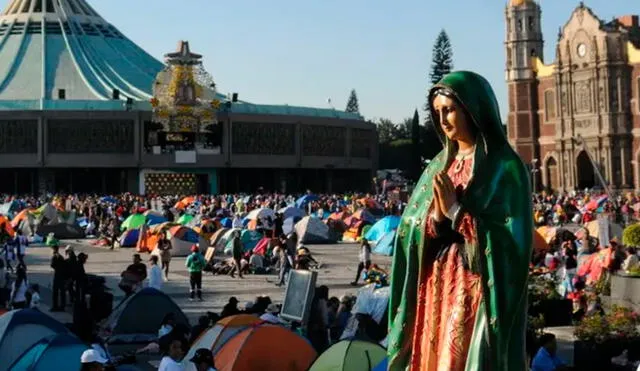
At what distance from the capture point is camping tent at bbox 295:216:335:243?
3011cm

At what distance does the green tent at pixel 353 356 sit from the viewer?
909 centimetres

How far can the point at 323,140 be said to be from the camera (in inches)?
2685

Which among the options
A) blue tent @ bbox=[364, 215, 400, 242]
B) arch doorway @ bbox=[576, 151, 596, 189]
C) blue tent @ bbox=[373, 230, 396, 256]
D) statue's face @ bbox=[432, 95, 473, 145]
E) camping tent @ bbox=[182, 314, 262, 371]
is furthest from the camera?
arch doorway @ bbox=[576, 151, 596, 189]

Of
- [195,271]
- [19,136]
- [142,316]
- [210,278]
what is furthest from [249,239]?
[19,136]

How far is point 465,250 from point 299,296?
26.0ft

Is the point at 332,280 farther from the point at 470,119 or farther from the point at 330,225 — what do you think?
the point at 470,119

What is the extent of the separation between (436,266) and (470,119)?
64 centimetres

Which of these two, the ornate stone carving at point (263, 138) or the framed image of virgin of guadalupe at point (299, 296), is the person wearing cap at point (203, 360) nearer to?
the framed image of virgin of guadalupe at point (299, 296)

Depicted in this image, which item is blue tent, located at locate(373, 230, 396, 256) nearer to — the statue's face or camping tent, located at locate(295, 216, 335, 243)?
camping tent, located at locate(295, 216, 335, 243)

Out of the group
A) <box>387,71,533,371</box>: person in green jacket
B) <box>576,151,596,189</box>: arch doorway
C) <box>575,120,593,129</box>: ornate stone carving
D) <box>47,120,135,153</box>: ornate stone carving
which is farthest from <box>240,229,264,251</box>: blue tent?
<box>576,151,596,189</box>: arch doorway

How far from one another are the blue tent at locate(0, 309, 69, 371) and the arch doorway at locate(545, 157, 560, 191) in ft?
177

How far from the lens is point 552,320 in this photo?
13086 mm

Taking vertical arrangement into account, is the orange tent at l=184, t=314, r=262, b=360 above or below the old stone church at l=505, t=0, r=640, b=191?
below

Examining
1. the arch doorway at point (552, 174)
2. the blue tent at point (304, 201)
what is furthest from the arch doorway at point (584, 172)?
the blue tent at point (304, 201)
